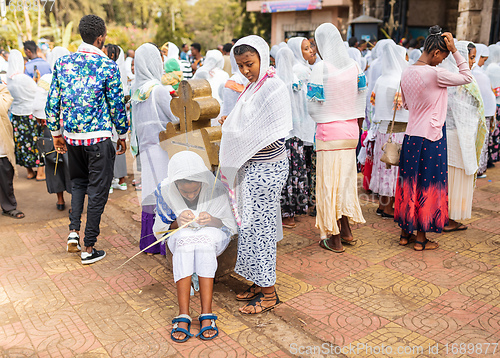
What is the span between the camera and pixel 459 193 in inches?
194

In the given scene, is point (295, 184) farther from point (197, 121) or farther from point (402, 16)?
point (402, 16)

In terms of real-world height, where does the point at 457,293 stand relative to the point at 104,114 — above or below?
below

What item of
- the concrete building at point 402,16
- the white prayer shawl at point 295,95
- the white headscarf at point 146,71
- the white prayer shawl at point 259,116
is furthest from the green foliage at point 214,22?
the white prayer shawl at point 259,116

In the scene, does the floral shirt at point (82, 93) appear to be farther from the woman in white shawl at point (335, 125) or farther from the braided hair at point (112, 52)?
the braided hair at point (112, 52)

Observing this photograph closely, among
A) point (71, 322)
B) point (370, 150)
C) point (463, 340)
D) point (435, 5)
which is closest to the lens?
point (463, 340)

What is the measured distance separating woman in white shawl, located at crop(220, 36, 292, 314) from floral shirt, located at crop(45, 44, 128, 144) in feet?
4.98

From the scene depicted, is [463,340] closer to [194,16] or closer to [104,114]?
[104,114]

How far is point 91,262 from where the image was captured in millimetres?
4301

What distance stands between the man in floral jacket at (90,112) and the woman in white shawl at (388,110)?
3.05 metres

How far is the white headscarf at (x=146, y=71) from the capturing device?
4324 mm

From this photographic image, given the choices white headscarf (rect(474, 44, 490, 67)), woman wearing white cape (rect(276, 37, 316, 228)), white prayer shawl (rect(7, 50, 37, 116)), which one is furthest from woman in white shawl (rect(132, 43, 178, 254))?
white headscarf (rect(474, 44, 490, 67))

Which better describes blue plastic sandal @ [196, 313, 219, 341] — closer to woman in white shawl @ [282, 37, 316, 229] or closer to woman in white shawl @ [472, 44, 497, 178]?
woman in white shawl @ [282, 37, 316, 229]

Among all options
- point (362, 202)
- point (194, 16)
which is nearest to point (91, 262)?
point (362, 202)

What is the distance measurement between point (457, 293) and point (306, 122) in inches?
101
